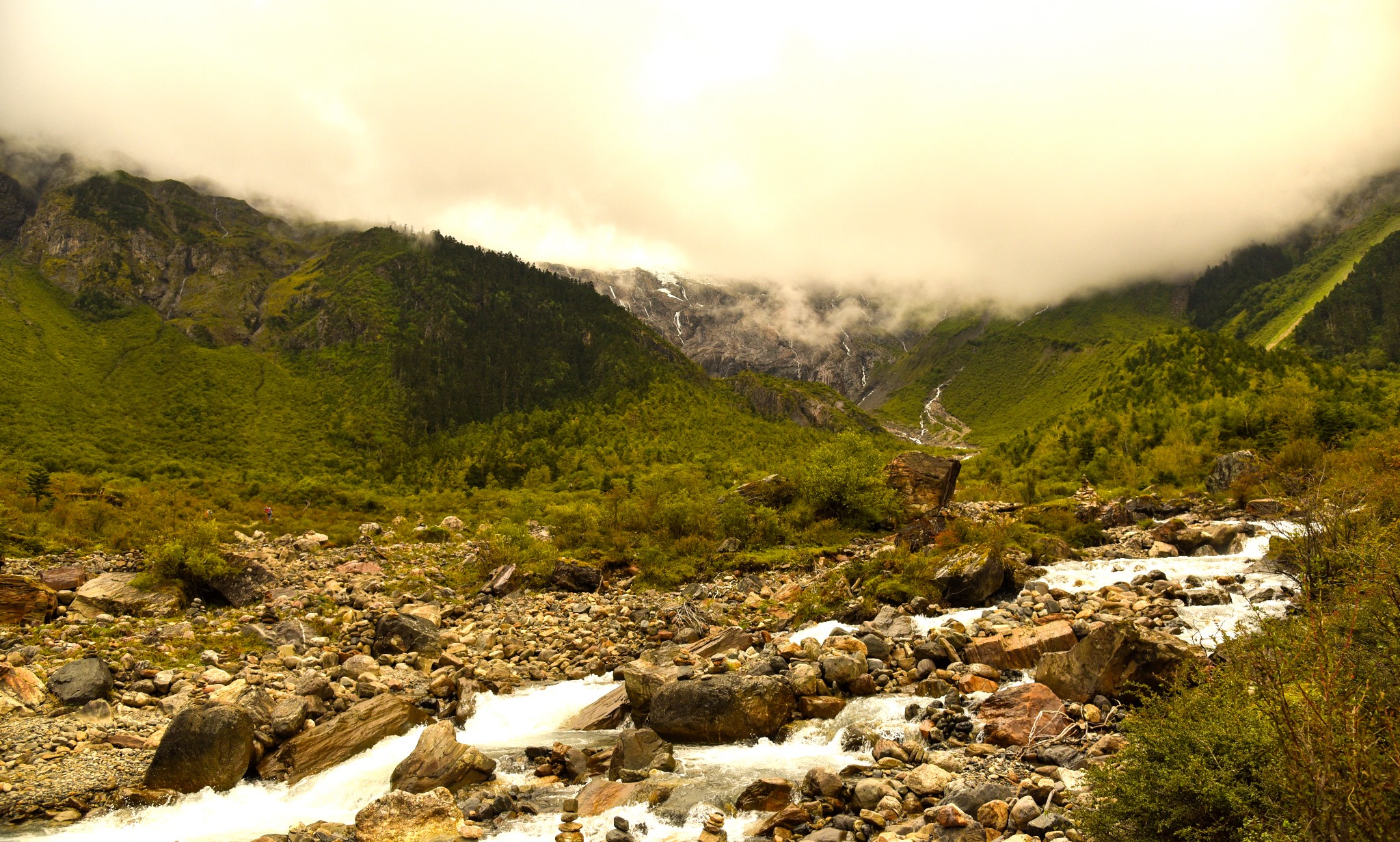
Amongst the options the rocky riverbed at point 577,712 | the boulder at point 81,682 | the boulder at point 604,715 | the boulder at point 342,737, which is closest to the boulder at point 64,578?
the rocky riverbed at point 577,712

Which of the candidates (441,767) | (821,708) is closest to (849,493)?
(821,708)

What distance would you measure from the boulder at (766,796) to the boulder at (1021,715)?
204 inches

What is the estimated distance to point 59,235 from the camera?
545 feet

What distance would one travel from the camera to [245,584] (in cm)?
3161

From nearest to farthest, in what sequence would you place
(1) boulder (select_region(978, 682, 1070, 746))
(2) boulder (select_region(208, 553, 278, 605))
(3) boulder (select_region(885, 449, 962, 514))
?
(1) boulder (select_region(978, 682, 1070, 746)), (2) boulder (select_region(208, 553, 278, 605)), (3) boulder (select_region(885, 449, 962, 514))

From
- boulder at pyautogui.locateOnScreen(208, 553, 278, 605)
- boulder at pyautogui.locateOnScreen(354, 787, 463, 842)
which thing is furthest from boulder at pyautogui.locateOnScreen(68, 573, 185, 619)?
boulder at pyautogui.locateOnScreen(354, 787, 463, 842)

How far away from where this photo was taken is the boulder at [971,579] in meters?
28.4

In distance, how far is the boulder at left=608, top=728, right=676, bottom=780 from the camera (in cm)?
1634

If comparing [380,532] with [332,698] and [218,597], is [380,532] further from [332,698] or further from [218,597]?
[332,698]

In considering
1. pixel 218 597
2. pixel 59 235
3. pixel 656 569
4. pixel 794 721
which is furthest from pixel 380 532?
pixel 59 235

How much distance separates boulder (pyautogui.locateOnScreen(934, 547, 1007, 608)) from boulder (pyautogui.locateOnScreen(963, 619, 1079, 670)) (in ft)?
23.0

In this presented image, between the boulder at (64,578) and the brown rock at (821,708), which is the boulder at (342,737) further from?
the boulder at (64,578)

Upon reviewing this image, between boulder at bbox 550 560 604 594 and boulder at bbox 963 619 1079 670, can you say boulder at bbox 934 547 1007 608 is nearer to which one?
boulder at bbox 963 619 1079 670

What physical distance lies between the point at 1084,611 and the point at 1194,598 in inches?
187
